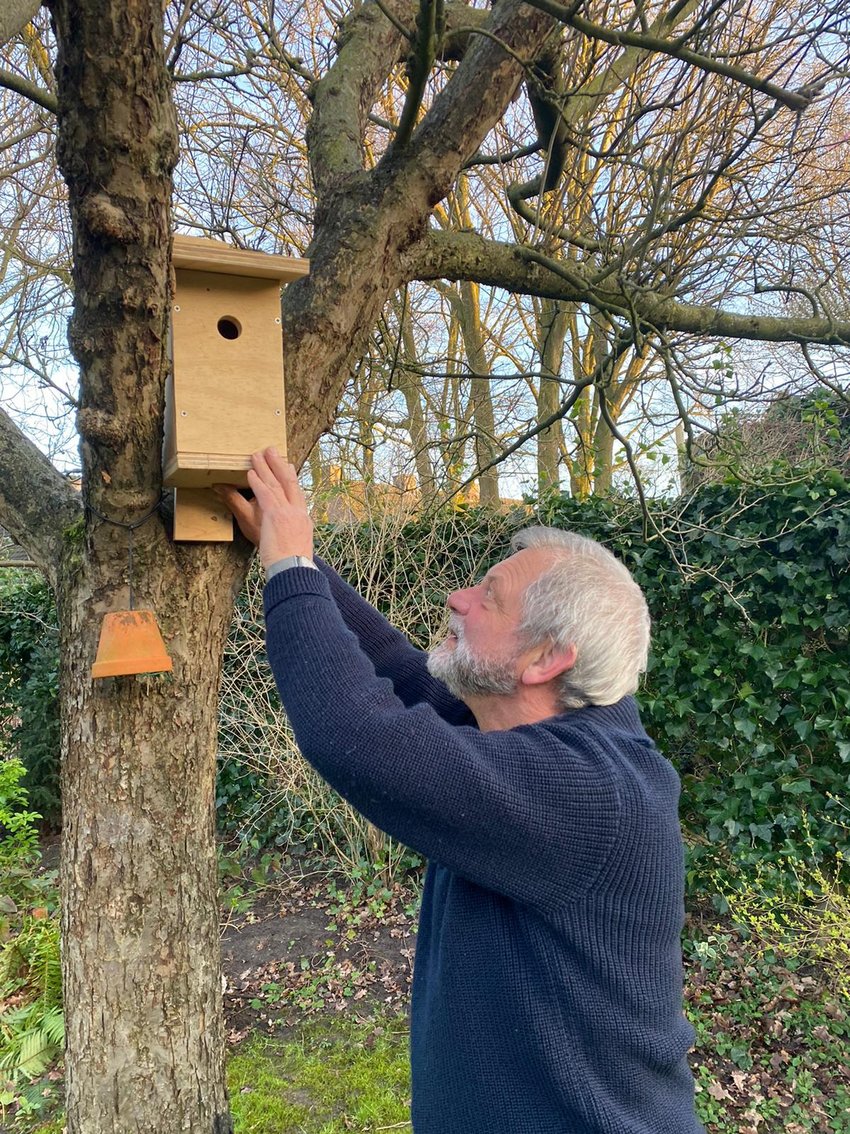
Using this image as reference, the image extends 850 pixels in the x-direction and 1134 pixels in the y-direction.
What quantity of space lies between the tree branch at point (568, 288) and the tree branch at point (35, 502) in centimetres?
125

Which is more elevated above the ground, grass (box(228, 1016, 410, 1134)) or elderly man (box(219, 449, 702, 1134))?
elderly man (box(219, 449, 702, 1134))

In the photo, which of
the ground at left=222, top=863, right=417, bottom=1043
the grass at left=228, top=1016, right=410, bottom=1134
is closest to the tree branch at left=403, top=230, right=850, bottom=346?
the grass at left=228, top=1016, right=410, bottom=1134

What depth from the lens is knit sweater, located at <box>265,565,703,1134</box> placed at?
1226 mm

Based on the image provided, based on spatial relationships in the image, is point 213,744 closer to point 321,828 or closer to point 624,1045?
point 624,1045

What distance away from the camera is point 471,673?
1556 millimetres

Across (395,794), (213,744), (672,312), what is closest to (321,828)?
(213,744)

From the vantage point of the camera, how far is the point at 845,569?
3875 mm

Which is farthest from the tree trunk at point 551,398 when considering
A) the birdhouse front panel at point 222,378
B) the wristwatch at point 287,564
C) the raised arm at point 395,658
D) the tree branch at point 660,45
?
the wristwatch at point 287,564

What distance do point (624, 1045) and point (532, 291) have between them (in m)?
2.70

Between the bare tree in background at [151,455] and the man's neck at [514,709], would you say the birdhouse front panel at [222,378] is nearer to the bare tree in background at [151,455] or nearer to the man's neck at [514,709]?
the bare tree in background at [151,455]

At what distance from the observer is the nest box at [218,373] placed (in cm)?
157

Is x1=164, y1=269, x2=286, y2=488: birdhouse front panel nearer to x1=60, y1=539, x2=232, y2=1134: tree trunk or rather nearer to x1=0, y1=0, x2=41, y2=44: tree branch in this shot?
x1=60, y1=539, x2=232, y2=1134: tree trunk

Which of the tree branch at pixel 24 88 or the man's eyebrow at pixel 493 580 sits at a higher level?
the tree branch at pixel 24 88

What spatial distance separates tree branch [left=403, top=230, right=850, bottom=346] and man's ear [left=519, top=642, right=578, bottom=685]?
1492 millimetres
